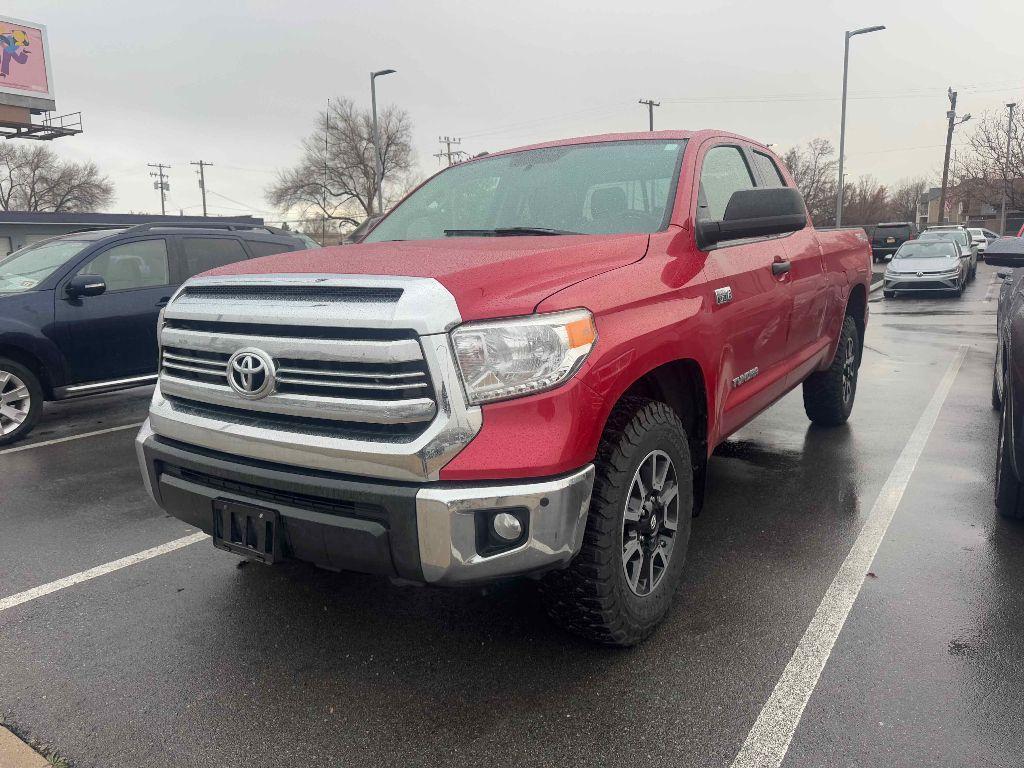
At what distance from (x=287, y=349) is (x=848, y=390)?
497cm

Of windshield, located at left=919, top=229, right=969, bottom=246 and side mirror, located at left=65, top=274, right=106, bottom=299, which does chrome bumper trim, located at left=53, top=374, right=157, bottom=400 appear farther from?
windshield, located at left=919, top=229, right=969, bottom=246

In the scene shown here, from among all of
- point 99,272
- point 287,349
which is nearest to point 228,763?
point 287,349

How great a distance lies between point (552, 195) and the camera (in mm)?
3654

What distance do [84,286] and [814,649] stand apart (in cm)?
637

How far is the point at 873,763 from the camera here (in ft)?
7.27

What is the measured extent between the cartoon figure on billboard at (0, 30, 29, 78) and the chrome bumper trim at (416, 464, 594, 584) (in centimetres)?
4964

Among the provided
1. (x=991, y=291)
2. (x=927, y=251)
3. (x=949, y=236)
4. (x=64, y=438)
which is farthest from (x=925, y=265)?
(x=64, y=438)

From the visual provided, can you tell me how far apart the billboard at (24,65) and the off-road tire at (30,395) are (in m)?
43.8

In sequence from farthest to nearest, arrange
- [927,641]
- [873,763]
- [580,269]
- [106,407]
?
[106,407] → [927,641] → [580,269] → [873,763]

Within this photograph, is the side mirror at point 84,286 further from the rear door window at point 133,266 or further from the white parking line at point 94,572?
the white parking line at point 94,572

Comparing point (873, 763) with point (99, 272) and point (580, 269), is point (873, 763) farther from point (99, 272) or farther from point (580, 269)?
point (99, 272)

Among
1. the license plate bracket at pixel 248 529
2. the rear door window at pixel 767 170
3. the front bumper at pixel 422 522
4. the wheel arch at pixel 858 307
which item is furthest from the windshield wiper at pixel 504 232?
the wheel arch at pixel 858 307

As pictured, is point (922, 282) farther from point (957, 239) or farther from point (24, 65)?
point (24, 65)

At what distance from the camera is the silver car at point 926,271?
18453 mm
